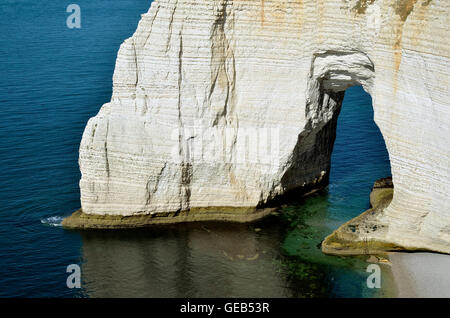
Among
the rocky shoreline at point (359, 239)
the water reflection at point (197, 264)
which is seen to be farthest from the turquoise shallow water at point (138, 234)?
the rocky shoreline at point (359, 239)

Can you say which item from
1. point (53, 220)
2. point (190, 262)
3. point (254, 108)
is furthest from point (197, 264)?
point (53, 220)

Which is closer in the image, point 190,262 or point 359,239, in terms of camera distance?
point 190,262

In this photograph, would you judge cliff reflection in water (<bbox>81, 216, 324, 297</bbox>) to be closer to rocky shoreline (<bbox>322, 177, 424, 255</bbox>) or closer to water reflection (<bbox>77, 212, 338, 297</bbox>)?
water reflection (<bbox>77, 212, 338, 297</bbox>)

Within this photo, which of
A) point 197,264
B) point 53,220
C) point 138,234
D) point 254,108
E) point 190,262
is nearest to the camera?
point 197,264

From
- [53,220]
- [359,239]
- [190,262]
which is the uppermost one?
[359,239]

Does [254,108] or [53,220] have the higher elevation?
[254,108]

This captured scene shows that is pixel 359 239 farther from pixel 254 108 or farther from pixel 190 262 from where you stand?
pixel 254 108

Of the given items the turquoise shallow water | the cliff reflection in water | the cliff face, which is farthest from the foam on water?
the cliff reflection in water

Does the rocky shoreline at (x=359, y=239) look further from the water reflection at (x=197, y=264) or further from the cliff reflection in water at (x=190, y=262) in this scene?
the cliff reflection in water at (x=190, y=262)
